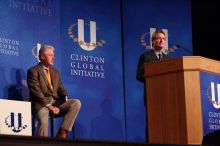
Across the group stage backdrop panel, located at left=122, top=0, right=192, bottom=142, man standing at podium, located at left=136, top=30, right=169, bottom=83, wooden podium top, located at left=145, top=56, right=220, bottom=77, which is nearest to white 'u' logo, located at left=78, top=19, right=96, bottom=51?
stage backdrop panel, located at left=122, top=0, right=192, bottom=142

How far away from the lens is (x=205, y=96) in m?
5.86

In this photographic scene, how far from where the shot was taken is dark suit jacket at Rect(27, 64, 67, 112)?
735 cm

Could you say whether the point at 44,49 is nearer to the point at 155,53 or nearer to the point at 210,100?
the point at 155,53

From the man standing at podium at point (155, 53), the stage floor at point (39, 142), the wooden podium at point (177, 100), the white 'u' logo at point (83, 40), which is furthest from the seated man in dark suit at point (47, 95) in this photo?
the stage floor at point (39, 142)

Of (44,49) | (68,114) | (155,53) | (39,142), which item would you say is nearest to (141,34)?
(155,53)

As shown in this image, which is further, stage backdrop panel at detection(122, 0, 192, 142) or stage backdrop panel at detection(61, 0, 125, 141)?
stage backdrop panel at detection(122, 0, 192, 142)

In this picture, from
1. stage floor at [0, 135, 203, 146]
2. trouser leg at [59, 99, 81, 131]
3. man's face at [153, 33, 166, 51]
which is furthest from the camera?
man's face at [153, 33, 166, 51]

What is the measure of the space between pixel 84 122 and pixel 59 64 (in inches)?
36.5

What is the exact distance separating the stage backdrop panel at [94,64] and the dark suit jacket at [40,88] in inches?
33.7

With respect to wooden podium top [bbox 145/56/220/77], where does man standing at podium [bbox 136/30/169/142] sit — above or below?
above

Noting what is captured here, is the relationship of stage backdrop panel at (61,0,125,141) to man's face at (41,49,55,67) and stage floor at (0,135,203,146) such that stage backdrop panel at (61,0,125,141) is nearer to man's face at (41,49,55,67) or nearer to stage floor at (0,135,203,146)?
man's face at (41,49,55,67)

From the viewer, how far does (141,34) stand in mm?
9484

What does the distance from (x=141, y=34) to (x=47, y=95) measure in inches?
100

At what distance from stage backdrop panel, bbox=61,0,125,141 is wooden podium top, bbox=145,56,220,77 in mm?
2682
